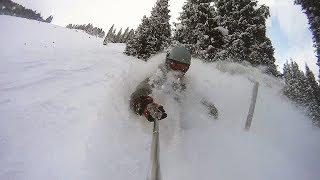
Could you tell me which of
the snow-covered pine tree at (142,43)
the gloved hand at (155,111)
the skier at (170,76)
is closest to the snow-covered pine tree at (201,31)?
the snow-covered pine tree at (142,43)

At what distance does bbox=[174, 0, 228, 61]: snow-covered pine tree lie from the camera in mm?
23766

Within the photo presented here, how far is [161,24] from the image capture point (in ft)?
95.8

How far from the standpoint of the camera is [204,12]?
25.2m

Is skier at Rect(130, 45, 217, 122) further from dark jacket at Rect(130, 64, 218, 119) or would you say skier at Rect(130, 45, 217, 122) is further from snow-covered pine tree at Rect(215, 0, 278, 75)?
snow-covered pine tree at Rect(215, 0, 278, 75)

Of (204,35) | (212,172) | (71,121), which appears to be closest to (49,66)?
(71,121)

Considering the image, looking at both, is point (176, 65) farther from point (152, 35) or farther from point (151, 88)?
point (152, 35)

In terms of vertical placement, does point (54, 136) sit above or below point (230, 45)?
below

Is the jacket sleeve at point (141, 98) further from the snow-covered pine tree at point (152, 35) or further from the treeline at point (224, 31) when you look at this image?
the snow-covered pine tree at point (152, 35)

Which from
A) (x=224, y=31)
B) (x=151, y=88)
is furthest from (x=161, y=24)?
(x=151, y=88)

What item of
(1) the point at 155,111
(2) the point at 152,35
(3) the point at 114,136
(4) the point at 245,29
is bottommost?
(3) the point at 114,136

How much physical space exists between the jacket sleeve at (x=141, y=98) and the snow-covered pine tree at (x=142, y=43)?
1915 cm

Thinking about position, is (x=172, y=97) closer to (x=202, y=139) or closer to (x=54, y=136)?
(x=202, y=139)

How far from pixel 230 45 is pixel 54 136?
19.2 m

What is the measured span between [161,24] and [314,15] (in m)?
13.2
